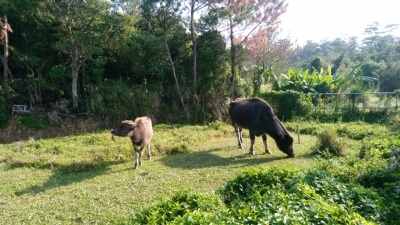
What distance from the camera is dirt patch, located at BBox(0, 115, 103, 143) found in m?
12.2

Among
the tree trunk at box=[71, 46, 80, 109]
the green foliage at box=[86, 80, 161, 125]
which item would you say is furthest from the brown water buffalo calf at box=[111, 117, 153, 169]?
the tree trunk at box=[71, 46, 80, 109]

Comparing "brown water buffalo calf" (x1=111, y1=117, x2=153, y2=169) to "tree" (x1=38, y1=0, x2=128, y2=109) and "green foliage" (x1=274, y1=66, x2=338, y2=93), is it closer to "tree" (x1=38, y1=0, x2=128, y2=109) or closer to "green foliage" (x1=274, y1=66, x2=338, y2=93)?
"tree" (x1=38, y1=0, x2=128, y2=109)

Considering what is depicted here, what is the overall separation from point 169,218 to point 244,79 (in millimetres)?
15577

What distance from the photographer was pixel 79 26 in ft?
46.3

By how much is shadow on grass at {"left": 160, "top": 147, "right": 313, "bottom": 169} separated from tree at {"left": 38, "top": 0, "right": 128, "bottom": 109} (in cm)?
691

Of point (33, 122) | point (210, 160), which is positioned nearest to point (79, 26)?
point (33, 122)

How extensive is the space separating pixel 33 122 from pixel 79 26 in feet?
15.8

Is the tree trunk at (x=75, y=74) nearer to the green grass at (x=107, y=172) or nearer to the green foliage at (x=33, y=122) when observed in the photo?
the green foliage at (x=33, y=122)

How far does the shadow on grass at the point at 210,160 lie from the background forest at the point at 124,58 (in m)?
6.04

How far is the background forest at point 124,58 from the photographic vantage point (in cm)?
1375

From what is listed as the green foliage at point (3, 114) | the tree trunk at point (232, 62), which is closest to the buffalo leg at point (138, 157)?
the green foliage at point (3, 114)

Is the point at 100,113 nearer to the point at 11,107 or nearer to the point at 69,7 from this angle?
the point at 11,107

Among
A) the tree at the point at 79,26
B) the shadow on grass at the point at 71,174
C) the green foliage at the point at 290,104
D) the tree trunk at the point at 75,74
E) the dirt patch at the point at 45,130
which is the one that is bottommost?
the shadow on grass at the point at 71,174

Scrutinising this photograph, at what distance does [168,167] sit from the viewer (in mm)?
8219
